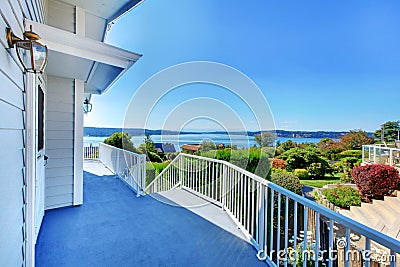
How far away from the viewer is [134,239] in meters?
2.59

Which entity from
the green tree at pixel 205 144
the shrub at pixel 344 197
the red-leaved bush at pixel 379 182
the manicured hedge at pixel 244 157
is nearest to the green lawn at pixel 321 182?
the shrub at pixel 344 197

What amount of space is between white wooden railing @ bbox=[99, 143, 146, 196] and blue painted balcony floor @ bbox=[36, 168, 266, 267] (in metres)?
0.74

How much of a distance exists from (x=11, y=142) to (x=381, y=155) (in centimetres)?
1197

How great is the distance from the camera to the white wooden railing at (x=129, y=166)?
445cm

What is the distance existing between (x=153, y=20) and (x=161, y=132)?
377cm

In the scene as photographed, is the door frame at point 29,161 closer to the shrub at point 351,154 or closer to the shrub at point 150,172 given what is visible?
the shrub at point 150,172

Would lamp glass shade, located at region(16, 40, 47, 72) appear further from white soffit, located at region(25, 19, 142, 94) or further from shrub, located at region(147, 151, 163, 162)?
shrub, located at region(147, 151, 163, 162)

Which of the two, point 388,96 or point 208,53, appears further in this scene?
point 388,96

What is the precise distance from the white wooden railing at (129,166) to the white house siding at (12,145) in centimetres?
292

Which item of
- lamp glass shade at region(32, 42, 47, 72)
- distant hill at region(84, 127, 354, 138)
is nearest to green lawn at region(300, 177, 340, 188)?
distant hill at region(84, 127, 354, 138)

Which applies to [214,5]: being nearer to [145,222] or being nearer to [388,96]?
[145,222]

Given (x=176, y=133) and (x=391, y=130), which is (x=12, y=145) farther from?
(x=391, y=130)

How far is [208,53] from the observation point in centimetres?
770

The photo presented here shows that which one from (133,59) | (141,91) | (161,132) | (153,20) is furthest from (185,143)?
(153,20)
